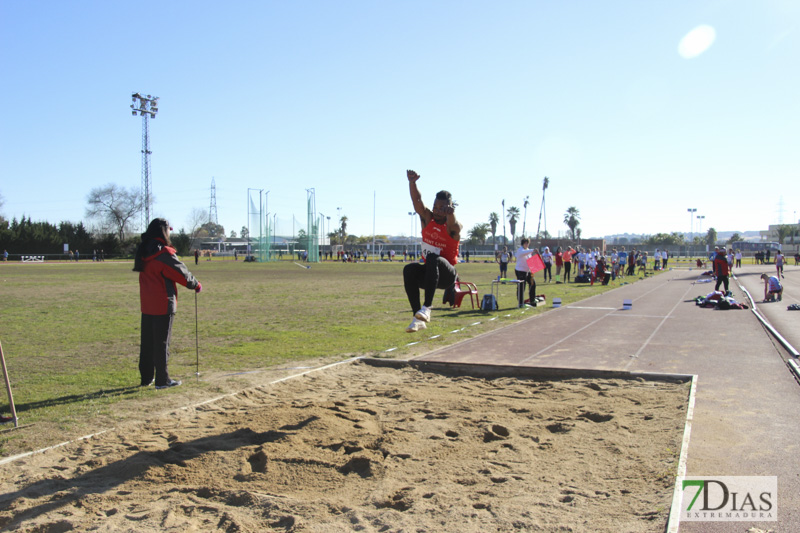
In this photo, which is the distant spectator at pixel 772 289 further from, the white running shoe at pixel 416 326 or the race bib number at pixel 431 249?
the white running shoe at pixel 416 326

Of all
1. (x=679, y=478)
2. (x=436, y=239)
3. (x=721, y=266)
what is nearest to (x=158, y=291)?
(x=436, y=239)

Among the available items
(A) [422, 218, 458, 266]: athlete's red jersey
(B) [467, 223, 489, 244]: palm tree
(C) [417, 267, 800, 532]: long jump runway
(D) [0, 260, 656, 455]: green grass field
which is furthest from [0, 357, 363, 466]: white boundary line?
(B) [467, 223, 489, 244]: palm tree

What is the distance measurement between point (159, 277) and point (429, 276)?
135 inches

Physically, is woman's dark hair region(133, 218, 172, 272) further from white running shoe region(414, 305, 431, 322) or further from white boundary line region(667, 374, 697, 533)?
white boundary line region(667, 374, 697, 533)

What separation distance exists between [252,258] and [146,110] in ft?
66.3

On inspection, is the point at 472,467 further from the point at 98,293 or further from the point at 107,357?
the point at 98,293

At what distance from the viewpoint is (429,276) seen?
696 centimetres

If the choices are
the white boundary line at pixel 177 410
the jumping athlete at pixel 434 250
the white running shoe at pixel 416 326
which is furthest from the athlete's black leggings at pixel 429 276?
the white boundary line at pixel 177 410

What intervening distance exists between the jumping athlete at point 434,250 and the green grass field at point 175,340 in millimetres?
2556

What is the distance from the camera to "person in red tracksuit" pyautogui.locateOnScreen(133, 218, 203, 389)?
7438 millimetres

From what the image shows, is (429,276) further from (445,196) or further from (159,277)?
(159,277)

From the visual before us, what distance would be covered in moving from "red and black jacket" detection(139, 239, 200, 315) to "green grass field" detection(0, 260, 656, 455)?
103 centimetres

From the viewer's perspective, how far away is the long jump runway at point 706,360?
4652 mm

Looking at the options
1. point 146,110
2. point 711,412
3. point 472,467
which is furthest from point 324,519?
point 146,110
